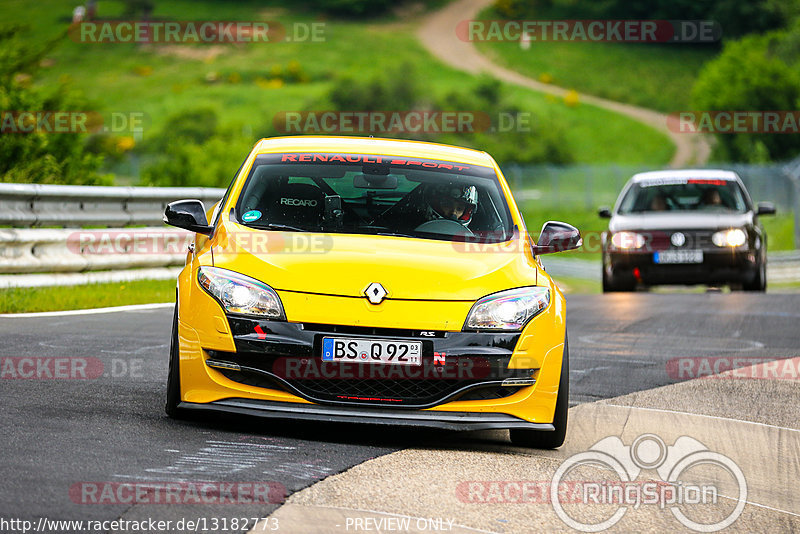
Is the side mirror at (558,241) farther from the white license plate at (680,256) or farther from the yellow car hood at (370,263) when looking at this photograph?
the white license plate at (680,256)

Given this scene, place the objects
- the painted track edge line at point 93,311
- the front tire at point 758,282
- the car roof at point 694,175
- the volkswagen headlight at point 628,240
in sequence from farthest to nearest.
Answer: the car roof at point 694,175, the front tire at point 758,282, the volkswagen headlight at point 628,240, the painted track edge line at point 93,311

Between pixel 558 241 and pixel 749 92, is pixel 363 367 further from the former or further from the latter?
pixel 749 92

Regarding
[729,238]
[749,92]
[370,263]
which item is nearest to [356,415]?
[370,263]

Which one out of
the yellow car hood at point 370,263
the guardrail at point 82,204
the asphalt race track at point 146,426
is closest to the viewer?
the asphalt race track at point 146,426

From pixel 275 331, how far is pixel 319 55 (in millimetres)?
118496

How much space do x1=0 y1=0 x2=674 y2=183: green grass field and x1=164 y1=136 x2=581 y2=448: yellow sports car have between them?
69.3m

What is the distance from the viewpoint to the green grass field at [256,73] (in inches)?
3669

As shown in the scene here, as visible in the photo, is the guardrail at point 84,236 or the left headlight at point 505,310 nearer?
the left headlight at point 505,310

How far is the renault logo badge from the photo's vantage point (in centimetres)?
646

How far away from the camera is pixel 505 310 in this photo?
21.7ft

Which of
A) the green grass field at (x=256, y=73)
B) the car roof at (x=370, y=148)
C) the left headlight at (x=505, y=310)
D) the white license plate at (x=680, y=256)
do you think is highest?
the green grass field at (x=256, y=73)

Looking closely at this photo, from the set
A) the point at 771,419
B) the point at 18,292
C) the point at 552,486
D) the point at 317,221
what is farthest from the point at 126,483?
the point at 18,292

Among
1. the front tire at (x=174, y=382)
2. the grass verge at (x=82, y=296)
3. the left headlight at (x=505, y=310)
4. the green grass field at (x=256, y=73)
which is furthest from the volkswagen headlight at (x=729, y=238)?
the green grass field at (x=256, y=73)

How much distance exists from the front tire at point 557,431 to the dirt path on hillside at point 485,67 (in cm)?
7901
